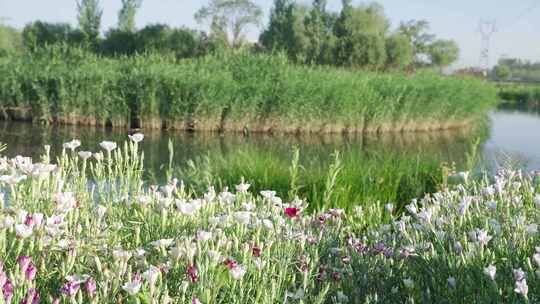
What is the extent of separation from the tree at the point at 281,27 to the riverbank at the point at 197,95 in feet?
105

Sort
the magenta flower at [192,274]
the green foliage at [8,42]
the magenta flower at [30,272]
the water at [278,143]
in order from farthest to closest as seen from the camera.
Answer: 1. the green foliage at [8,42]
2. the water at [278,143]
3. the magenta flower at [192,274]
4. the magenta flower at [30,272]

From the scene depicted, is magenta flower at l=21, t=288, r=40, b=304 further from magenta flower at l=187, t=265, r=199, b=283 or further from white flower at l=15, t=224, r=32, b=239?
magenta flower at l=187, t=265, r=199, b=283

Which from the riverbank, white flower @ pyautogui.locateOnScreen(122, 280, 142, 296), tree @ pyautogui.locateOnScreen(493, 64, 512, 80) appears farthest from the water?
tree @ pyautogui.locateOnScreen(493, 64, 512, 80)

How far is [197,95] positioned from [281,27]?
119 feet

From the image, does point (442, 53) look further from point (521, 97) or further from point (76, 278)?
point (76, 278)

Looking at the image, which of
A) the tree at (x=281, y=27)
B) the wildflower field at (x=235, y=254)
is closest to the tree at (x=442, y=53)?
the tree at (x=281, y=27)

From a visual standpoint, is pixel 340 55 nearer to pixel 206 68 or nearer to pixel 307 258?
pixel 206 68

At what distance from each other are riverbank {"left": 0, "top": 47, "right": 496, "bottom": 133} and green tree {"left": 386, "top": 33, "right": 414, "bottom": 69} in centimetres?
3258

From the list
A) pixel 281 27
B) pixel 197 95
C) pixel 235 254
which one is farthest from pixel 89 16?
pixel 235 254

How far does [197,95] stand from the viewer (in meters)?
16.5

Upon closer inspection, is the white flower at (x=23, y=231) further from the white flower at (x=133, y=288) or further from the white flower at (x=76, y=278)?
the white flower at (x=133, y=288)

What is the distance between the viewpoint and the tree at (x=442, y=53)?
75.9 meters

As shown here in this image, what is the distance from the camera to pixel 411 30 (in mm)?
75875

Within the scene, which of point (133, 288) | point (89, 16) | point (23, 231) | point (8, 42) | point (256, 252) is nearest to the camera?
point (133, 288)
